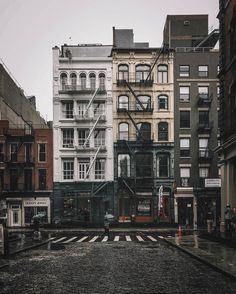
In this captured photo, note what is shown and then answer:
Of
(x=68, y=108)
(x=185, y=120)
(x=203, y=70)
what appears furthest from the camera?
(x=68, y=108)

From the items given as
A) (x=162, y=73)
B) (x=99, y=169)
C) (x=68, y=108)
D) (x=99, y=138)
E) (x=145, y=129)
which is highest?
(x=162, y=73)

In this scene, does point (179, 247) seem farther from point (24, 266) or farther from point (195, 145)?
point (195, 145)

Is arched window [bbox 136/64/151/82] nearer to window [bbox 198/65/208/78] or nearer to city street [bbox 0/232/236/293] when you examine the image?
window [bbox 198/65/208/78]

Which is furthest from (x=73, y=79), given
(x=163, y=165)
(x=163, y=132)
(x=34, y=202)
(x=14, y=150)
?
(x=34, y=202)

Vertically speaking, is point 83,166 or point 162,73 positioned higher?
point 162,73

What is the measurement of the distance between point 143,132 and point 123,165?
4.37 m

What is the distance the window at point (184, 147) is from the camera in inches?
2118

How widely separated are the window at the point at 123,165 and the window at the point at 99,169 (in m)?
1.79

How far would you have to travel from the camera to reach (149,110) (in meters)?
54.6

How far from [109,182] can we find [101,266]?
37440 millimetres

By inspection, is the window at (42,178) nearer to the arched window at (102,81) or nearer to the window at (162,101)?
the arched window at (102,81)

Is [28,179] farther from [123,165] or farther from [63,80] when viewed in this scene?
[63,80]

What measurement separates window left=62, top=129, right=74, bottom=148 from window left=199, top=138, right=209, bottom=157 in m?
14.2

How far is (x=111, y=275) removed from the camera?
14016mm
